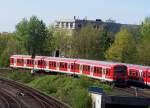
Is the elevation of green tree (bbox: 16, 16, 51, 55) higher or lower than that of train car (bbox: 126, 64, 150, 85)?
higher

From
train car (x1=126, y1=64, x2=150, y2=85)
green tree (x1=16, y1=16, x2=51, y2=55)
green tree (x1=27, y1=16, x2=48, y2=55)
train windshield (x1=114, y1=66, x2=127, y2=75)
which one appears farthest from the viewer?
green tree (x1=27, y1=16, x2=48, y2=55)

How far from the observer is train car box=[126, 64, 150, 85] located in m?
52.9

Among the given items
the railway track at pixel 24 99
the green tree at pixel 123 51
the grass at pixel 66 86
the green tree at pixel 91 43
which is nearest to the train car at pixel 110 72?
the grass at pixel 66 86

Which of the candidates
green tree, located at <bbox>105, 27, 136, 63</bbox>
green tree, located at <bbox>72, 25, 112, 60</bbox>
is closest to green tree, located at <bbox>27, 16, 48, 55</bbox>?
green tree, located at <bbox>72, 25, 112, 60</bbox>

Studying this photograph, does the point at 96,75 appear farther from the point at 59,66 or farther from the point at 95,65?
the point at 59,66

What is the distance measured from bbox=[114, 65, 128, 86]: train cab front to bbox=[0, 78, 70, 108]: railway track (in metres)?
9.09

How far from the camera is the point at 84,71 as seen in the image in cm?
6225

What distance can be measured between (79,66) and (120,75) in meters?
10.2

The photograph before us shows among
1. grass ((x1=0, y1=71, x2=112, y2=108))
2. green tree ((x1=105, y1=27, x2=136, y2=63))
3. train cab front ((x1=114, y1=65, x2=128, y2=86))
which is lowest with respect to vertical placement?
grass ((x1=0, y1=71, x2=112, y2=108))

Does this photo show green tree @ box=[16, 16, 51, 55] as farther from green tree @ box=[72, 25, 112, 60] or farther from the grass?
the grass

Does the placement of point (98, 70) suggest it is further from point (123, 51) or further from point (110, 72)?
point (123, 51)

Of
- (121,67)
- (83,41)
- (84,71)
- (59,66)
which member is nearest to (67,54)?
(83,41)

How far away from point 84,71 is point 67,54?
50.1 metres

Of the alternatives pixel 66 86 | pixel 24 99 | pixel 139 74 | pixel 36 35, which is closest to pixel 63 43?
pixel 36 35
